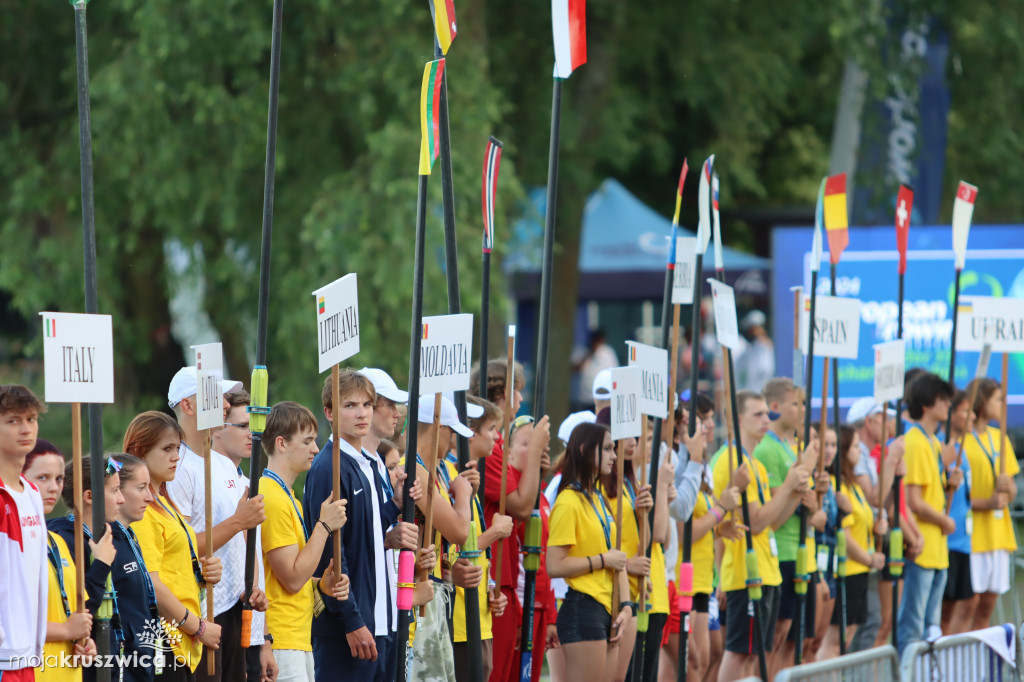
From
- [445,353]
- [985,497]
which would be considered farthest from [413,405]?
[985,497]

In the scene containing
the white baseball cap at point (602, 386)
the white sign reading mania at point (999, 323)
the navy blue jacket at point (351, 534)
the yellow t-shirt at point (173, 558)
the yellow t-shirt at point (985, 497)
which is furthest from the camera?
the yellow t-shirt at point (985, 497)

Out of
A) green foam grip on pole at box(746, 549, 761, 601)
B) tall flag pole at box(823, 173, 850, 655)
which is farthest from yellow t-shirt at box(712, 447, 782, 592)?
tall flag pole at box(823, 173, 850, 655)

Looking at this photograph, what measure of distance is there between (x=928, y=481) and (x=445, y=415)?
417 cm

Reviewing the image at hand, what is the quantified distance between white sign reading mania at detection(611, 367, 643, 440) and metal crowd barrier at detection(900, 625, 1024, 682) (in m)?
1.65

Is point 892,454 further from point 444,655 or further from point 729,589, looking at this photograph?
point 444,655

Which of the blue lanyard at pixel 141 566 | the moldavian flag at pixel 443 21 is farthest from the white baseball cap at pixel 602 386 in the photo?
the blue lanyard at pixel 141 566

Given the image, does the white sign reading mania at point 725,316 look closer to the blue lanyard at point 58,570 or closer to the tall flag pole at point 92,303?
the tall flag pole at point 92,303

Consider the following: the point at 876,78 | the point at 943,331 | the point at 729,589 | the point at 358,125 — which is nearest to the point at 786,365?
the point at 943,331

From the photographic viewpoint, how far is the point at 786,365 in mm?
13000

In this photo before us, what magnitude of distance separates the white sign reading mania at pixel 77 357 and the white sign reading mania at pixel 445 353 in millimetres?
1351

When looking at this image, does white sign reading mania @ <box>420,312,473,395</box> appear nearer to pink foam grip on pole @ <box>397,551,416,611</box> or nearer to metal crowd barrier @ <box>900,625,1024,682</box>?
pink foam grip on pole @ <box>397,551,416,611</box>

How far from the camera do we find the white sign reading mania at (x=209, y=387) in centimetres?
495

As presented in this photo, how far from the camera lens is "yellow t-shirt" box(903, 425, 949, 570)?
8.80m

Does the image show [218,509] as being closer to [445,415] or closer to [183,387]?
[183,387]
